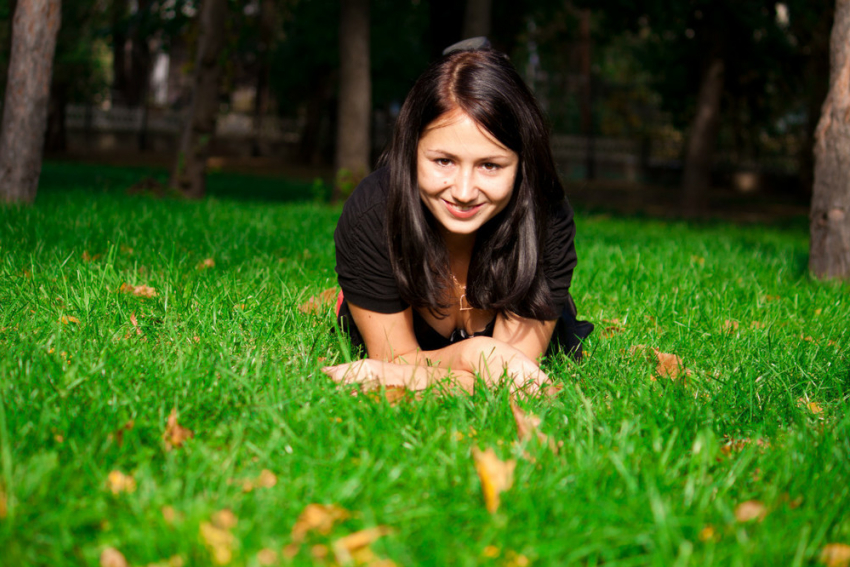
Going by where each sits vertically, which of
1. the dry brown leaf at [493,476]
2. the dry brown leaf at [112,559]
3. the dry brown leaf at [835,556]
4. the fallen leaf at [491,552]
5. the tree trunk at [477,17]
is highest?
the tree trunk at [477,17]

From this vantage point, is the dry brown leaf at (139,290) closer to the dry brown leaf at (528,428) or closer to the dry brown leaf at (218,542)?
the dry brown leaf at (528,428)

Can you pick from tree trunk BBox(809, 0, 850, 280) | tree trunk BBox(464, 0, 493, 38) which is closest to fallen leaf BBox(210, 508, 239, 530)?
tree trunk BBox(809, 0, 850, 280)

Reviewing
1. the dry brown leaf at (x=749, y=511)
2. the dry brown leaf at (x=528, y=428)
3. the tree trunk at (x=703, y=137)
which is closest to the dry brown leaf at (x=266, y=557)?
the dry brown leaf at (x=528, y=428)

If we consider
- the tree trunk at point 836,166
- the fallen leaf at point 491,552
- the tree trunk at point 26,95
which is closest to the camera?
the fallen leaf at point 491,552

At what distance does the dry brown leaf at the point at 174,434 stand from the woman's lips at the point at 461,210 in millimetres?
1045

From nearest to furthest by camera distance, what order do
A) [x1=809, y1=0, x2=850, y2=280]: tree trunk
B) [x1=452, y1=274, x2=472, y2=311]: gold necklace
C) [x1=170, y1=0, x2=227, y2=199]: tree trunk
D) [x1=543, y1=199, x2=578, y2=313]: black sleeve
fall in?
[x1=543, y1=199, x2=578, y2=313]: black sleeve → [x1=452, y1=274, x2=472, y2=311]: gold necklace → [x1=809, y1=0, x2=850, y2=280]: tree trunk → [x1=170, y1=0, x2=227, y2=199]: tree trunk

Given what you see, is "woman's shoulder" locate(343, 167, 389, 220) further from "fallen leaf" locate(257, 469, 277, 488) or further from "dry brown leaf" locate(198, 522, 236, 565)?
"dry brown leaf" locate(198, 522, 236, 565)

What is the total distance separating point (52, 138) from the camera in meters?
22.7

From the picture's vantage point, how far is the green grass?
153 centimetres

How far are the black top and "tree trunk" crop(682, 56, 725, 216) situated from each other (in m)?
10.9

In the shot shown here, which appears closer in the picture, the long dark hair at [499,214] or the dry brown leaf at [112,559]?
the dry brown leaf at [112,559]

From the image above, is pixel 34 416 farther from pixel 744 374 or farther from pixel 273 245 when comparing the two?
pixel 273 245

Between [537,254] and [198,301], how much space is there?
138 cm

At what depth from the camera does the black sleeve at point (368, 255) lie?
2682 mm
